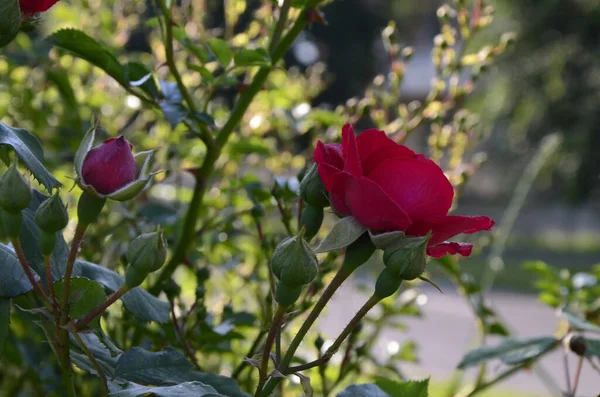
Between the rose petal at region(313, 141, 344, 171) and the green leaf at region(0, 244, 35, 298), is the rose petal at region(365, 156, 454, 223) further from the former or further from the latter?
the green leaf at region(0, 244, 35, 298)

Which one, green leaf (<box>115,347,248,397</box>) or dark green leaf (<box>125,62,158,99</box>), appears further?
dark green leaf (<box>125,62,158,99</box>)

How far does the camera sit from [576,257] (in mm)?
9211

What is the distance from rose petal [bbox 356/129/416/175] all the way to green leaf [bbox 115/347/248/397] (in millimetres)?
161

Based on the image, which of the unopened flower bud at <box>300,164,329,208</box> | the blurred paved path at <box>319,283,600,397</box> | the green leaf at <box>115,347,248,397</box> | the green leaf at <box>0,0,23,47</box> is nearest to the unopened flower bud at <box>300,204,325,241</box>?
the unopened flower bud at <box>300,164,329,208</box>

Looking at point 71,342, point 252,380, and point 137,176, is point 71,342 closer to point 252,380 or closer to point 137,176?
point 137,176

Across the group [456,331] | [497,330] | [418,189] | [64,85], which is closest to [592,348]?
[497,330]

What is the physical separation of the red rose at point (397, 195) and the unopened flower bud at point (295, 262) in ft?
0.15

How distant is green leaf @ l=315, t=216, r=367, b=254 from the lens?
0.41 meters

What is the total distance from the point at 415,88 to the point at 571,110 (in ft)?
15.8

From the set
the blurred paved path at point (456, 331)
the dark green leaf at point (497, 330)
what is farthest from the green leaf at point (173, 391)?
the blurred paved path at point (456, 331)

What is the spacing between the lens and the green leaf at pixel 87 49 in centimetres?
59

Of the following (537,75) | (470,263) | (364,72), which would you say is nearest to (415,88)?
(364,72)

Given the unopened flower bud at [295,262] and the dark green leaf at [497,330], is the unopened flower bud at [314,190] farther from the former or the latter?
the dark green leaf at [497,330]

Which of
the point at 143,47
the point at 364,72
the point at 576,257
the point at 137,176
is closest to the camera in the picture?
the point at 137,176
